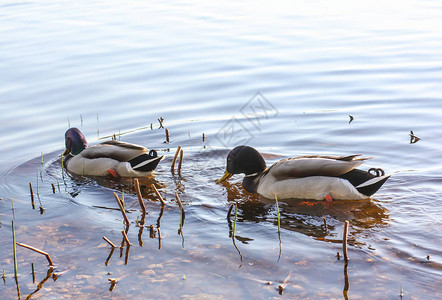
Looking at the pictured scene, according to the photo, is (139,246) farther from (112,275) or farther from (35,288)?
(35,288)

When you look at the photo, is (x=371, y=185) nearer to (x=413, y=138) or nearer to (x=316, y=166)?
(x=316, y=166)

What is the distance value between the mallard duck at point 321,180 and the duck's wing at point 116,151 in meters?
1.81

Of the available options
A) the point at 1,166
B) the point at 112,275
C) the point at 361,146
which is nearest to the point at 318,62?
the point at 361,146

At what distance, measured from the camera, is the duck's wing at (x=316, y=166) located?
7398 mm

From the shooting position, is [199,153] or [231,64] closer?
[199,153]

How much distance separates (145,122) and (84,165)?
1.84 meters

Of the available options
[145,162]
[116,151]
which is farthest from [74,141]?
[145,162]

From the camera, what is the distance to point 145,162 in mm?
8602

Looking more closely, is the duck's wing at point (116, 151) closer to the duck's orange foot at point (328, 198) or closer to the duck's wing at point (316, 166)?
the duck's wing at point (316, 166)

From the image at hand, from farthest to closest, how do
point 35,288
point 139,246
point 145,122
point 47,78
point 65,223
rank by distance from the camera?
1. point 47,78
2. point 145,122
3. point 65,223
4. point 139,246
5. point 35,288

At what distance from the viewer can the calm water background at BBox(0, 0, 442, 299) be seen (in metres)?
5.82

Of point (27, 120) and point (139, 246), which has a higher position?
point (27, 120)

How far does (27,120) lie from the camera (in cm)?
1080

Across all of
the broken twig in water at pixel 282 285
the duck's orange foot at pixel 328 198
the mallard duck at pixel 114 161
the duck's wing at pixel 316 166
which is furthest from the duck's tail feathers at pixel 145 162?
the broken twig in water at pixel 282 285
